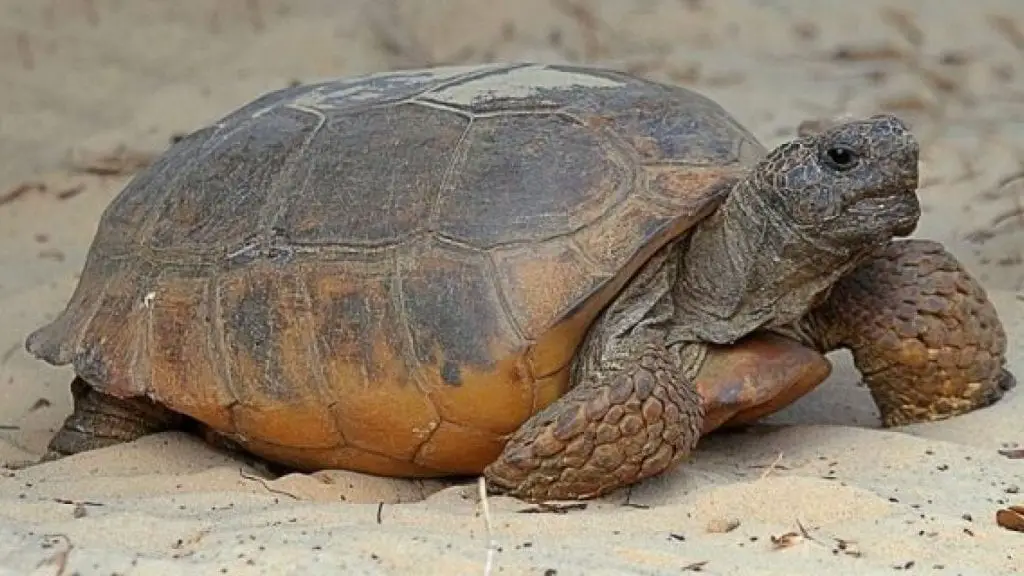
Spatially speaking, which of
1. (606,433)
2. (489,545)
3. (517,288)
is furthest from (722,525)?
(517,288)

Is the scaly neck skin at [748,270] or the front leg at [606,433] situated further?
the scaly neck skin at [748,270]

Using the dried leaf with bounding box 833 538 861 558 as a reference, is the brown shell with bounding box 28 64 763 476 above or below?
above

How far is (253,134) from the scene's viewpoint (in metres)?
3.96

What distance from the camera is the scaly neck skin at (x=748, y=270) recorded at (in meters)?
3.50

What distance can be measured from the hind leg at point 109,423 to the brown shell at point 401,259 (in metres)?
0.18

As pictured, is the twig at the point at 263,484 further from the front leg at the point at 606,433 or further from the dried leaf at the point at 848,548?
the dried leaf at the point at 848,548

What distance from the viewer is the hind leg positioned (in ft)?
13.1

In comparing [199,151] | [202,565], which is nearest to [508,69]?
[199,151]

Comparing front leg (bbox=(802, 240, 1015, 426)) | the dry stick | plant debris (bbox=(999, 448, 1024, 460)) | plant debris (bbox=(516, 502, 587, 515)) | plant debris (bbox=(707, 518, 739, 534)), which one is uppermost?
front leg (bbox=(802, 240, 1015, 426))

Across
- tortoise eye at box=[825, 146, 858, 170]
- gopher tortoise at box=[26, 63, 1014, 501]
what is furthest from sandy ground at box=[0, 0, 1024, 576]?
tortoise eye at box=[825, 146, 858, 170]

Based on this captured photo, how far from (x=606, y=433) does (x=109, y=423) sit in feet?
4.80

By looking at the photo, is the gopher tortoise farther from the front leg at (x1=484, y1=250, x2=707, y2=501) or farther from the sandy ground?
the sandy ground

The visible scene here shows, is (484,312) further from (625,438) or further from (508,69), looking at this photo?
(508,69)

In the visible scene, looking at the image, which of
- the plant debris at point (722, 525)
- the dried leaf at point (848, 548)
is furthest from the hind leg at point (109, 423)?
the dried leaf at point (848, 548)
